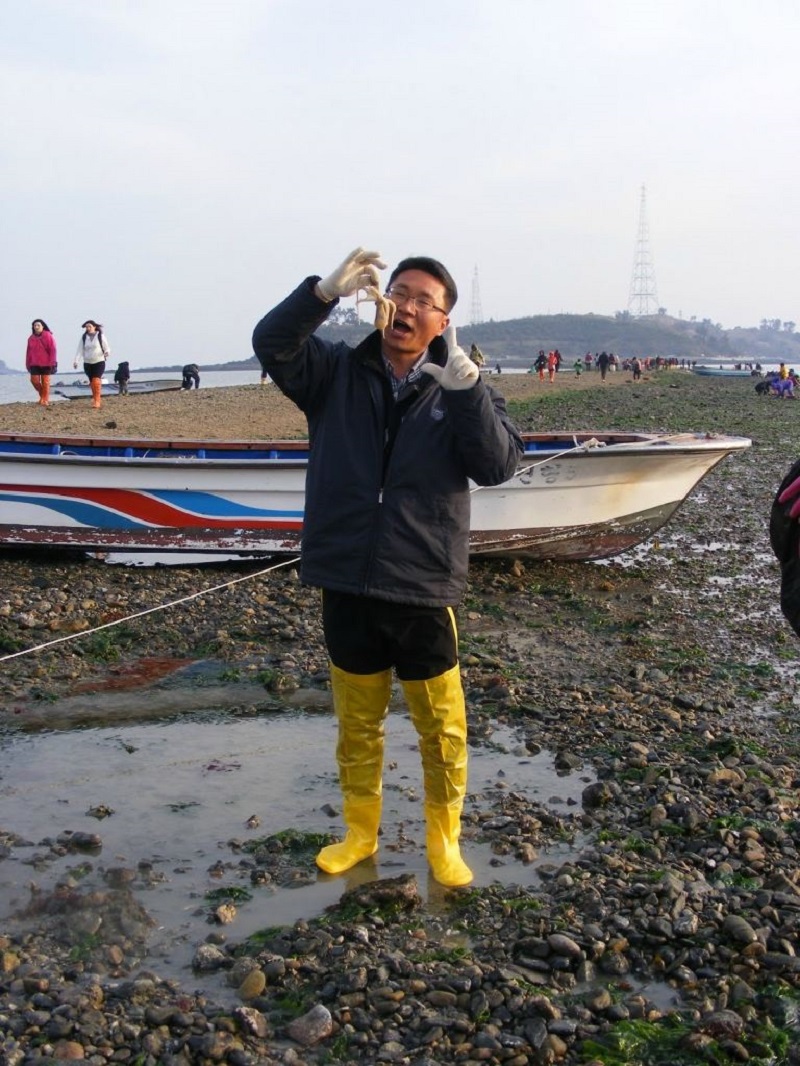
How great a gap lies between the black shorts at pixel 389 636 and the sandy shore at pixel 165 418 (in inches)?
535

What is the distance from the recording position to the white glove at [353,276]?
3.84m

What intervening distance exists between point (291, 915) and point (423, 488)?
63.8 inches

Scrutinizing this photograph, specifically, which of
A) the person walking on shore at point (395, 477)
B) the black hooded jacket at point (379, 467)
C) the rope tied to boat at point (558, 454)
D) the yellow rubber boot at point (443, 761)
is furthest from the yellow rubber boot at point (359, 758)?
the rope tied to boat at point (558, 454)

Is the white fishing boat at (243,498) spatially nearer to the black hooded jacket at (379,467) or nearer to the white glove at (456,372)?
the black hooded jacket at (379,467)

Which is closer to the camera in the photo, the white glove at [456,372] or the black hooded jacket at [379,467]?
the white glove at [456,372]

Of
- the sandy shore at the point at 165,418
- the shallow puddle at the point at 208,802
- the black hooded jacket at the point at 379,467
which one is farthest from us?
the sandy shore at the point at 165,418

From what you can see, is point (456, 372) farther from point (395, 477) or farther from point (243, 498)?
point (243, 498)

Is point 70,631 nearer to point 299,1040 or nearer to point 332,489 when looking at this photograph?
point 332,489

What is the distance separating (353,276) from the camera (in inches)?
152

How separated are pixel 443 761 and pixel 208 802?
54.1 inches

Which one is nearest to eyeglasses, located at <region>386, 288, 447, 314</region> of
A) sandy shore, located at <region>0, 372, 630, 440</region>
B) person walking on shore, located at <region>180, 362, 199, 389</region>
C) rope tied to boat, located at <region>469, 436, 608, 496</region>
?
rope tied to boat, located at <region>469, 436, 608, 496</region>

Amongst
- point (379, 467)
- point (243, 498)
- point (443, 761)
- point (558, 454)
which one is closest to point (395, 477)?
point (379, 467)

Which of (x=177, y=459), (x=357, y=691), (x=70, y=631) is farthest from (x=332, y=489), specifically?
(x=177, y=459)

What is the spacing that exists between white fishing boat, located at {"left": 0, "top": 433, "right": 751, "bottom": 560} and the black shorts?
597 cm
